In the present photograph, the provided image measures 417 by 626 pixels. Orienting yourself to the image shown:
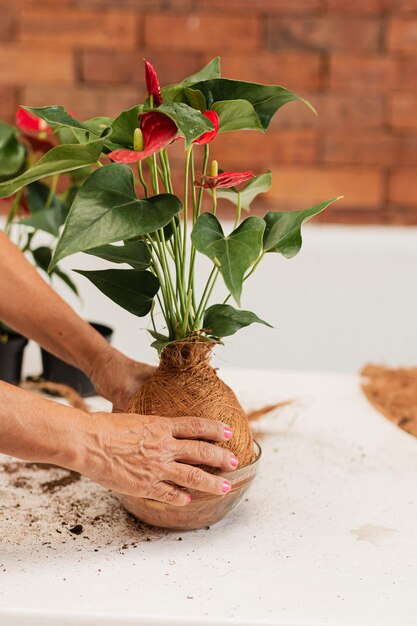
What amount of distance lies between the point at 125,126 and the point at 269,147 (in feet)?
5.94

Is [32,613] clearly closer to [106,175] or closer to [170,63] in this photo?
[106,175]

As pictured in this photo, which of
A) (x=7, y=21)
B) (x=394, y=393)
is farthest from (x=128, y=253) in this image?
(x=7, y=21)

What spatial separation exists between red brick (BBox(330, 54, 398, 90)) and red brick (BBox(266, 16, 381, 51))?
3cm

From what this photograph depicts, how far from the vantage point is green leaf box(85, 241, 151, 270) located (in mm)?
848

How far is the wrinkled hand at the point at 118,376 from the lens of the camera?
1.00 m

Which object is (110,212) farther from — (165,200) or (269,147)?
(269,147)

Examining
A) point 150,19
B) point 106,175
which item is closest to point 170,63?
point 150,19

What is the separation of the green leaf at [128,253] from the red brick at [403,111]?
1848mm

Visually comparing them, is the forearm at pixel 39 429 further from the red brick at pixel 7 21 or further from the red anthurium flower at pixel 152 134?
the red brick at pixel 7 21

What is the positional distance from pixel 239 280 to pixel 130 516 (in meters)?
0.33

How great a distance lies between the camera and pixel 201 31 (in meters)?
2.47

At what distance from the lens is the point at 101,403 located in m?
1.30

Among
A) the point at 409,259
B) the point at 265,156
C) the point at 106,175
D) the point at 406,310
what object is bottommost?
the point at 406,310

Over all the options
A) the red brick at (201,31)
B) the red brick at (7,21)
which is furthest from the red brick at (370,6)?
the red brick at (7,21)
